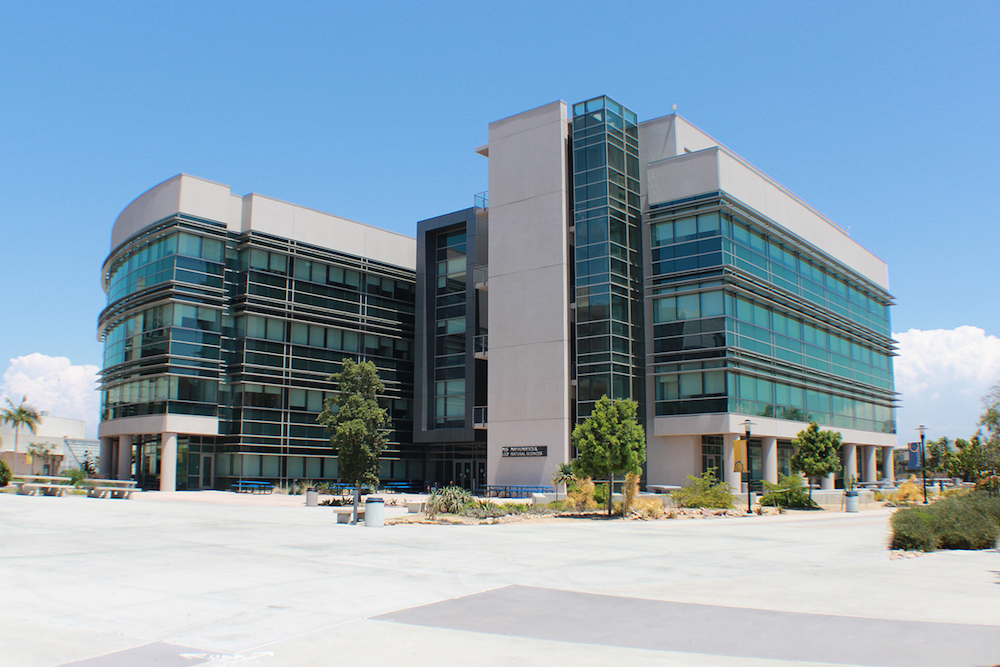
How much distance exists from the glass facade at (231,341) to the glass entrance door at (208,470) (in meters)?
0.07

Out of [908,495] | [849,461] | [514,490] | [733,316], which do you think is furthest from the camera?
[849,461]

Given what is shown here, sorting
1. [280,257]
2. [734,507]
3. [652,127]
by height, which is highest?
[652,127]

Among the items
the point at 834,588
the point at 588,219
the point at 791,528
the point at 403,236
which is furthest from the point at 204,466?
the point at 834,588

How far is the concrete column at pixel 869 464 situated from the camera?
60.8 metres

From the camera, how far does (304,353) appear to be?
176 ft

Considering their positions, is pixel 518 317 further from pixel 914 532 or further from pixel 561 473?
pixel 914 532

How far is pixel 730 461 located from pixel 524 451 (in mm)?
11528

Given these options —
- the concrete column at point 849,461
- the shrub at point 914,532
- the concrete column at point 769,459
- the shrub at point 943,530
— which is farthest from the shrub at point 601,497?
the concrete column at point 849,461

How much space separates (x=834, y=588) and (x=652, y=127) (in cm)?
3961

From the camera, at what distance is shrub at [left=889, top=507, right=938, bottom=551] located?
16.6 metres

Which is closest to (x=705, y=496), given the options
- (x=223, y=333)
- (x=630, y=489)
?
(x=630, y=489)

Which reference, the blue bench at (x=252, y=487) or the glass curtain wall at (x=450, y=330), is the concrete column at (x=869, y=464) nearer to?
the glass curtain wall at (x=450, y=330)

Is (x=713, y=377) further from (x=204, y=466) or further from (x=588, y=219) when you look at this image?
(x=204, y=466)

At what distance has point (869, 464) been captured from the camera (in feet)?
201
